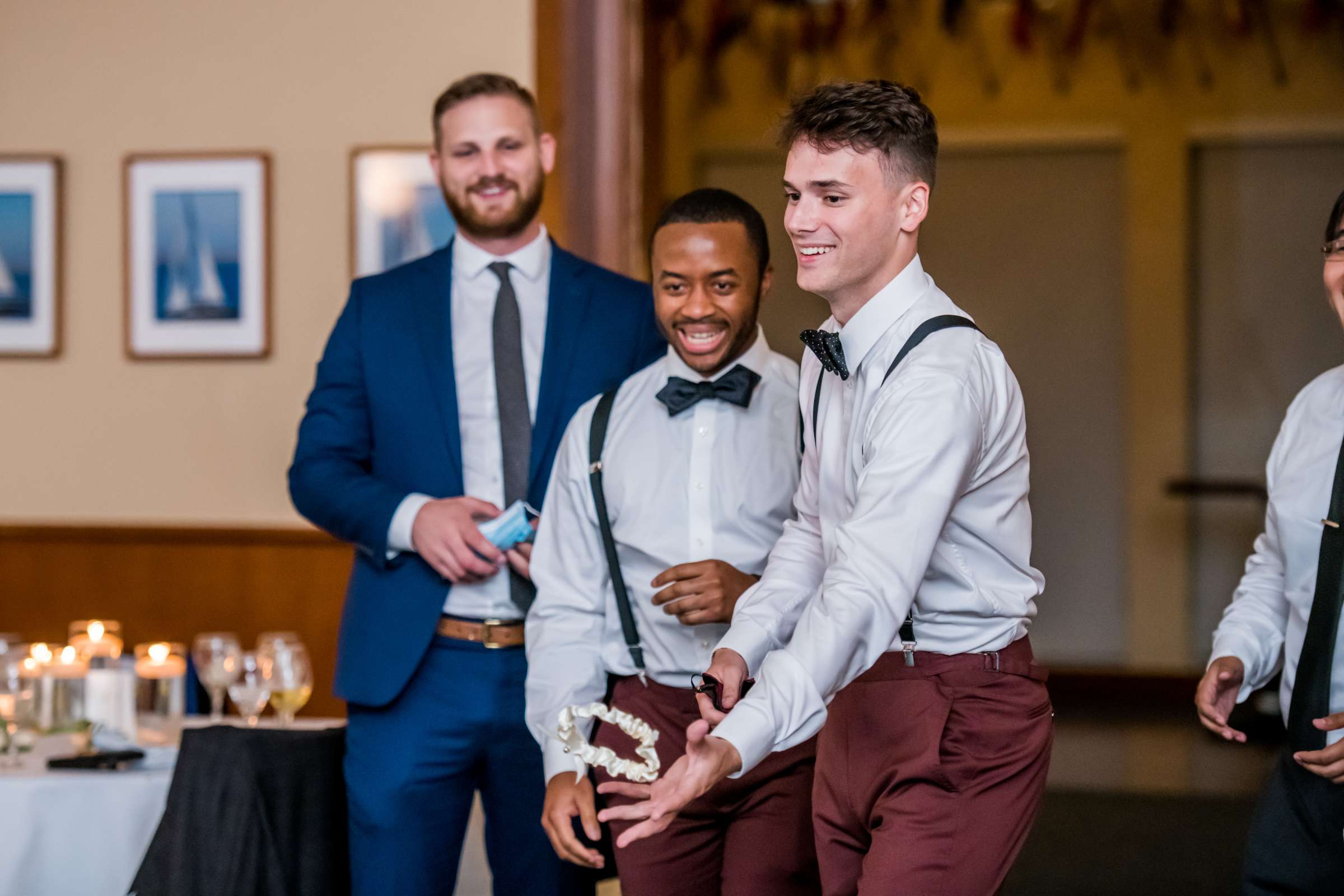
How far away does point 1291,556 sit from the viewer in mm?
1878

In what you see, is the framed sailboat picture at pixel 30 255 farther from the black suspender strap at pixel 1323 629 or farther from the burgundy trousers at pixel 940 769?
the black suspender strap at pixel 1323 629

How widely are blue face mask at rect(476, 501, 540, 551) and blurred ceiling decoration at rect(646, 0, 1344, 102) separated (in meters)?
4.43

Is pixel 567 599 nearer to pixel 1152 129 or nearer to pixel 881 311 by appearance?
pixel 881 311

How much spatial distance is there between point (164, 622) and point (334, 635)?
58 centimetres

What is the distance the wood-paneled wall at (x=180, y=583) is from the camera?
425cm

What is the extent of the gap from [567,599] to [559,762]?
27 centimetres

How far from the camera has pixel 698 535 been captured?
6.64 ft

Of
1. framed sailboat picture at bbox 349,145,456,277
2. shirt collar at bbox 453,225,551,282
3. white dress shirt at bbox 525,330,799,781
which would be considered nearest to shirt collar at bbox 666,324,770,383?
white dress shirt at bbox 525,330,799,781

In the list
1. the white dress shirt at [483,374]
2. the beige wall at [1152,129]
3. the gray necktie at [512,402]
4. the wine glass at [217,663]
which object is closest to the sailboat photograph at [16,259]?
the wine glass at [217,663]

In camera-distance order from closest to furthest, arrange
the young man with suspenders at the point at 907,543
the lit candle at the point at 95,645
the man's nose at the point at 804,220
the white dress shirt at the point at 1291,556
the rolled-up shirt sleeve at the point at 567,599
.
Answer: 1. the young man with suspenders at the point at 907,543
2. the man's nose at the point at 804,220
3. the white dress shirt at the point at 1291,556
4. the rolled-up shirt sleeve at the point at 567,599
5. the lit candle at the point at 95,645

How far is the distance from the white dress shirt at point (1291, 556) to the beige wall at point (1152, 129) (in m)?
4.65

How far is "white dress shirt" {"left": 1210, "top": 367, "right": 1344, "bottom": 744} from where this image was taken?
1853mm

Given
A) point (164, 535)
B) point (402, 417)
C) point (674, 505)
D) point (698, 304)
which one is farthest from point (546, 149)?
point (164, 535)

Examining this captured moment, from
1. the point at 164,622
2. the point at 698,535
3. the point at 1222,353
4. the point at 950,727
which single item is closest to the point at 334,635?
the point at 164,622
